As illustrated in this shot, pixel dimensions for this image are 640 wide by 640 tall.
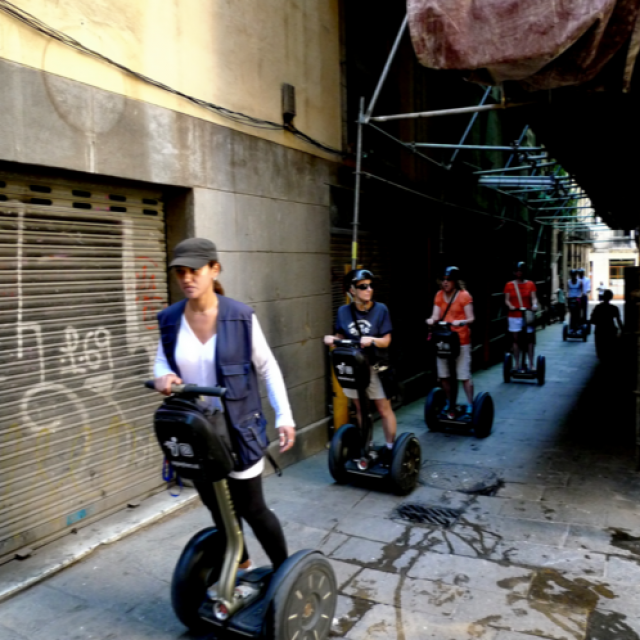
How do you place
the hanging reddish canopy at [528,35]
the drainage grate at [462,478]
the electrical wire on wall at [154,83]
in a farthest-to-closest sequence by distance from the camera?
1. the drainage grate at [462,478]
2. the hanging reddish canopy at [528,35]
3. the electrical wire on wall at [154,83]

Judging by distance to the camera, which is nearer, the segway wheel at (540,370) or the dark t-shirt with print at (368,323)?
the dark t-shirt with print at (368,323)

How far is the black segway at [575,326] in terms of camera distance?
53.7 feet

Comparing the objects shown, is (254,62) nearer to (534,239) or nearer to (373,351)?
(373,351)

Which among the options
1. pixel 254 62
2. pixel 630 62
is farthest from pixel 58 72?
pixel 630 62

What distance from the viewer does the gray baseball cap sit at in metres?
2.68

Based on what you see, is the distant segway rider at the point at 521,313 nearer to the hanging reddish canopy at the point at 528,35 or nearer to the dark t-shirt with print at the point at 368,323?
the dark t-shirt with print at the point at 368,323

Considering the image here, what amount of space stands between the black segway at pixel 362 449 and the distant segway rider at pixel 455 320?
214 centimetres

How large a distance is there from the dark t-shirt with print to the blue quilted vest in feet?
7.45

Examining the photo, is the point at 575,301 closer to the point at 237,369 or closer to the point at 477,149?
the point at 477,149

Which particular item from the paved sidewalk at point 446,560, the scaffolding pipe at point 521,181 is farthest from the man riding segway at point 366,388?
the scaffolding pipe at point 521,181

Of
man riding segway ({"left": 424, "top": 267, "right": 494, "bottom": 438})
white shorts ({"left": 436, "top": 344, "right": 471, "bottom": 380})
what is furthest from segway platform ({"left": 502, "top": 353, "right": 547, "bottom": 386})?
white shorts ({"left": 436, "top": 344, "right": 471, "bottom": 380})

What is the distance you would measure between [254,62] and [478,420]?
15.1 ft

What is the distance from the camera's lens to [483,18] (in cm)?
432

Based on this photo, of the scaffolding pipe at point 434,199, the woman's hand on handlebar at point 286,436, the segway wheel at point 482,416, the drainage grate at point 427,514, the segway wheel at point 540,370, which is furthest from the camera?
the segway wheel at point 540,370
